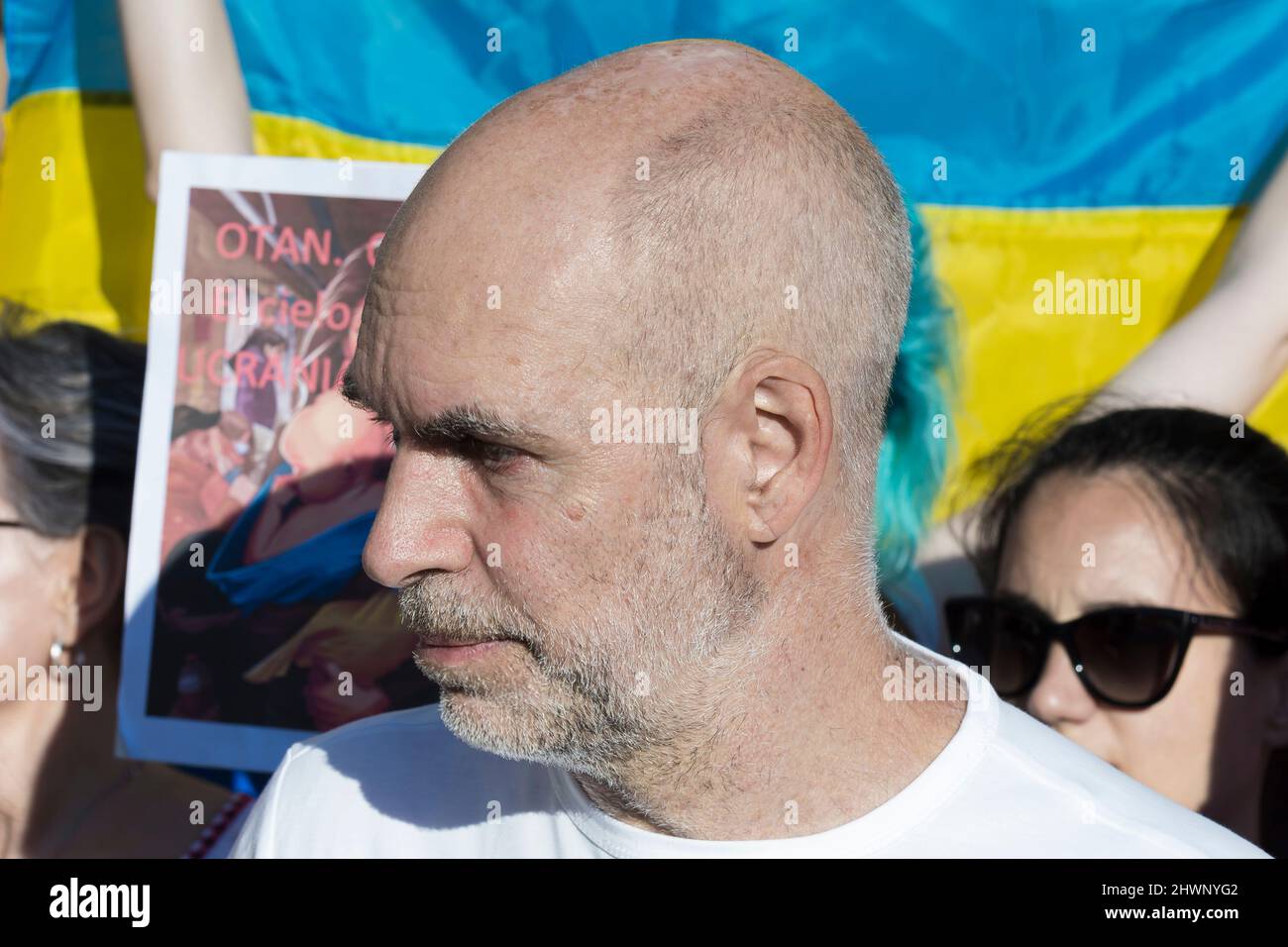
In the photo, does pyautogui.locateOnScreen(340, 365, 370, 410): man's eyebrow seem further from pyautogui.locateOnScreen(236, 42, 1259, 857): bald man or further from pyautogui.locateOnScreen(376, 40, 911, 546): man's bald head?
pyautogui.locateOnScreen(376, 40, 911, 546): man's bald head

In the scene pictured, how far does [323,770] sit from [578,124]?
95 cm

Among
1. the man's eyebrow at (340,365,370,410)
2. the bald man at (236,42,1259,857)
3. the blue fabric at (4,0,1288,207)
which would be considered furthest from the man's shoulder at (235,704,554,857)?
the blue fabric at (4,0,1288,207)

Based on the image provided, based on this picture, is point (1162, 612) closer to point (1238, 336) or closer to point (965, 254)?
point (1238, 336)

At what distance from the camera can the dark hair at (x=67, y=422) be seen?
94.8 inches

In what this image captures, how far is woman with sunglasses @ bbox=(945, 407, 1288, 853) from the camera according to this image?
2055mm

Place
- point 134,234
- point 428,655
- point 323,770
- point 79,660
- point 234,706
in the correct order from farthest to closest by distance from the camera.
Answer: point 134,234, point 79,660, point 234,706, point 323,770, point 428,655

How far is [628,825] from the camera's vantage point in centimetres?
143

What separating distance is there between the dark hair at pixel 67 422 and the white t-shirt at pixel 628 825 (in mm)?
1025

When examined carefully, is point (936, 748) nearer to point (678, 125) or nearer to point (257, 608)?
point (678, 125)

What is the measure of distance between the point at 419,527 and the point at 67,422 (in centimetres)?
152

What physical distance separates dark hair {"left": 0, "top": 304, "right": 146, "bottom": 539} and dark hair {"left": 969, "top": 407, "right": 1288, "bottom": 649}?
182cm

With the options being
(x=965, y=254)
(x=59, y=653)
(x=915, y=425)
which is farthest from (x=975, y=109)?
(x=59, y=653)

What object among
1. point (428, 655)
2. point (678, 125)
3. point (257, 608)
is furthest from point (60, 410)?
point (678, 125)
